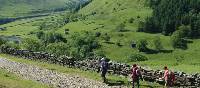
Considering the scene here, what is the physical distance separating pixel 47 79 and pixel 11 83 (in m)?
6.04

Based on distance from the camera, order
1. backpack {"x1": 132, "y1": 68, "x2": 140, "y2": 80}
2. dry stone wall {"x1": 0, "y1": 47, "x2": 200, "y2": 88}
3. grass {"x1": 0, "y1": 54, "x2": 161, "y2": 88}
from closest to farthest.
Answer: backpack {"x1": 132, "y1": 68, "x2": 140, "y2": 80} < dry stone wall {"x1": 0, "y1": 47, "x2": 200, "y2": 88} < grass {"x1": 0, "y1": 54, "x2": 161, "y2": 88}

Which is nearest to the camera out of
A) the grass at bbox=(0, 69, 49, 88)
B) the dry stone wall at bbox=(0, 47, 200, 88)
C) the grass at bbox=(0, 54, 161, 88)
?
the grass at bbox=(0, 69, 49, 88)

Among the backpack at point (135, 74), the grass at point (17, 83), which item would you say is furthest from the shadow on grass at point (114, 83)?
the grass at point (17, 83)

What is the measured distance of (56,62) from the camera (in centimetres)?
7300

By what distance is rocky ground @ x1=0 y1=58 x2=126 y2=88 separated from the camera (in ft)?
164

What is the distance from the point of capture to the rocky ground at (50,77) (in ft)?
164

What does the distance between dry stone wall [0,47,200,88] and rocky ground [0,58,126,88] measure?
19.7 feet

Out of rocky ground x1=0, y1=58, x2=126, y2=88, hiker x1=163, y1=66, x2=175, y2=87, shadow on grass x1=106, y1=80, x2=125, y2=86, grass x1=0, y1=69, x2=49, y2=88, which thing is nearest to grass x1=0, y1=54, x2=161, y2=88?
shadow on grass x1=106, y1=80, x2=125, y2=86

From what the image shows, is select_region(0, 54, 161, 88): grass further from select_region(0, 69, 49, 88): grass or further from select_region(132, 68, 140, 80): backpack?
select_region(0, 69, 49, 88): grass

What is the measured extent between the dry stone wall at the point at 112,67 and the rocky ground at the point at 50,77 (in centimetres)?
600

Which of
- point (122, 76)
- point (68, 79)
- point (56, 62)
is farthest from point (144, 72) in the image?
point (56, 62)

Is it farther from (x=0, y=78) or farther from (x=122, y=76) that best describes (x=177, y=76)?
(x=0, y=78)

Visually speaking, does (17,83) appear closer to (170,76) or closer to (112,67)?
(112,67)

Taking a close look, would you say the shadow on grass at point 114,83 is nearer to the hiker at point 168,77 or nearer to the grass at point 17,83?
the hiker at point 168,77
